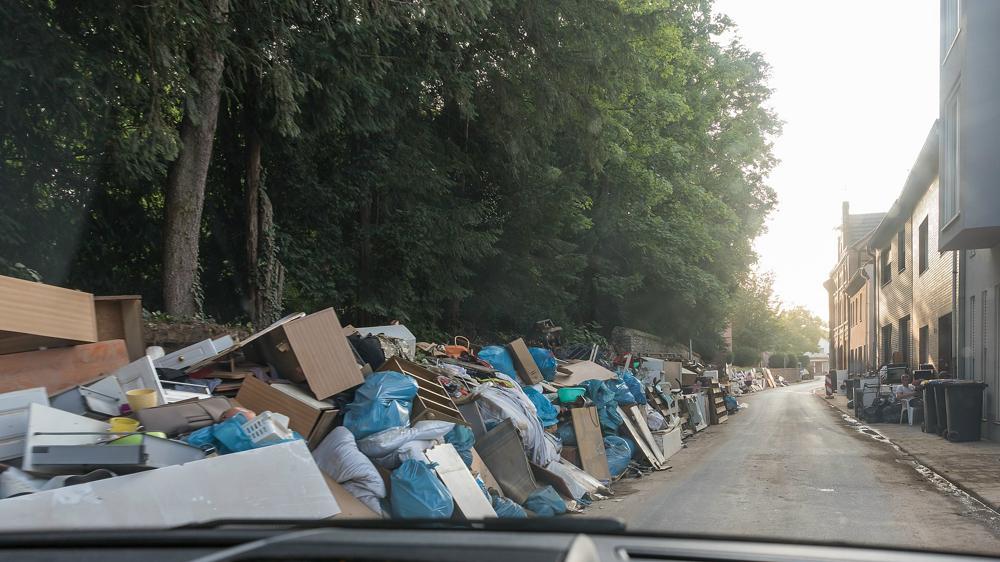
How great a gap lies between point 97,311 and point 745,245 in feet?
88.8

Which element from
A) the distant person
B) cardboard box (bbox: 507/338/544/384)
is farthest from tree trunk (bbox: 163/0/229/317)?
the distant person

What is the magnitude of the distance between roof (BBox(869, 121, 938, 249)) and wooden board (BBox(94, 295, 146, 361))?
1694cm

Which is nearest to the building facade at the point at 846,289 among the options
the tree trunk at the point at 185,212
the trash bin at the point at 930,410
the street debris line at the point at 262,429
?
the trash bin at the point at 930,410

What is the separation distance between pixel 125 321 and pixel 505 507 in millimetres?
4156

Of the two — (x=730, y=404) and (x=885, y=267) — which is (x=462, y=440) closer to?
(x=730, y=404)

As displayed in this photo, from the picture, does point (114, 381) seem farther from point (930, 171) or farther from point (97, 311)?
point (930, 171)

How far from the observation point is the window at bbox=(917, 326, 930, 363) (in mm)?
21969

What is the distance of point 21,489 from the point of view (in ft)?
15.6

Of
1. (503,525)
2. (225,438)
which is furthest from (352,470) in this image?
(503,525)

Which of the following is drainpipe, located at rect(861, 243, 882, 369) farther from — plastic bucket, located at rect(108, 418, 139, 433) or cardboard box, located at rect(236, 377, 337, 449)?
plastic bucket, located at rect(108, 418, 139, 433)

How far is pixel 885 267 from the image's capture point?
30.2 metres

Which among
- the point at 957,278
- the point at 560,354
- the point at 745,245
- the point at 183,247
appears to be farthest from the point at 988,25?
the point at 745,245

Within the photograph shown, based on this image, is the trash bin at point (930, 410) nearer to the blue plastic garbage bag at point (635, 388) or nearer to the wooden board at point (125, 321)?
the blue plastic garbage bag at point (635, 388)

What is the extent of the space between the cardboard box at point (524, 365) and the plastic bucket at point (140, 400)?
6.33m
